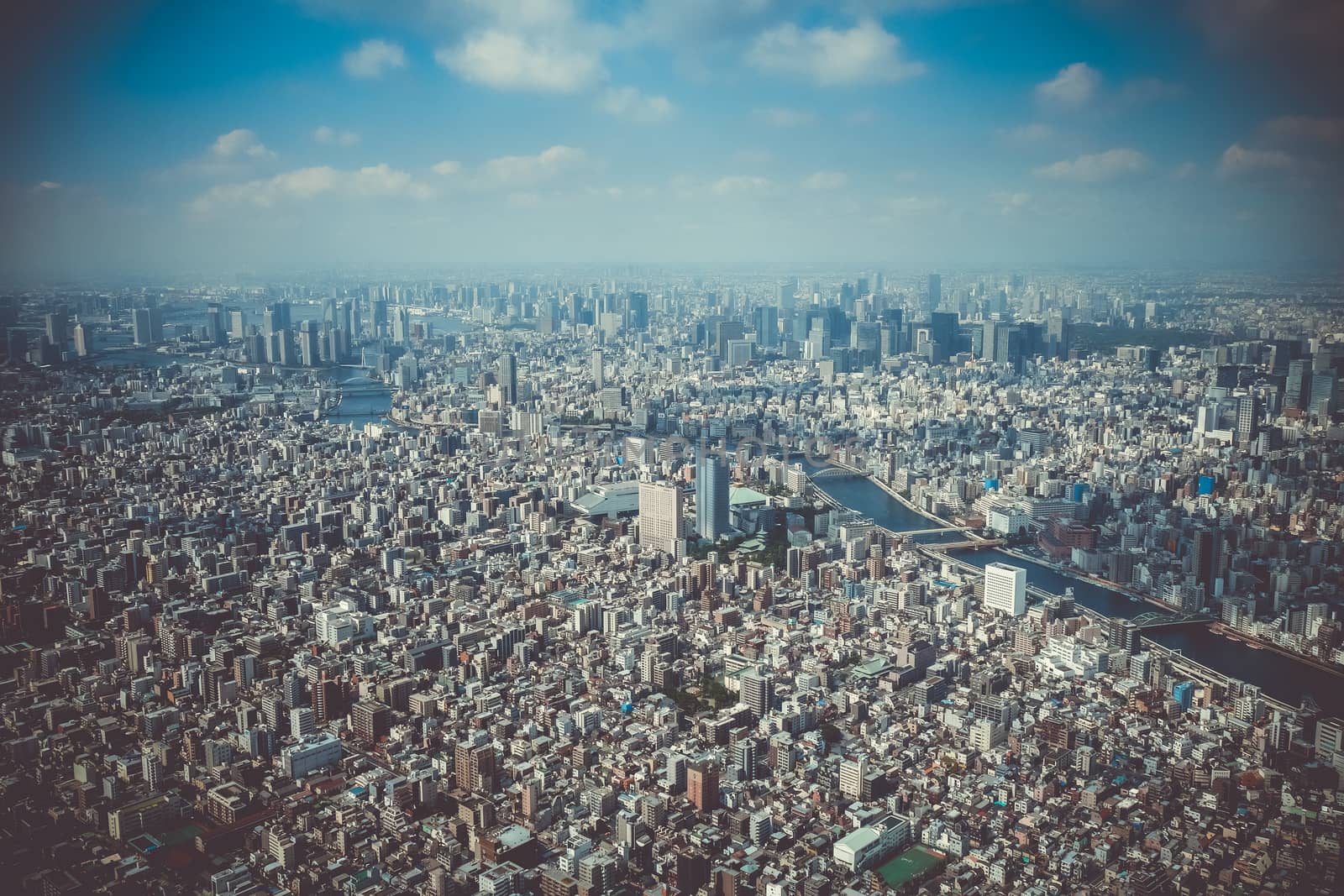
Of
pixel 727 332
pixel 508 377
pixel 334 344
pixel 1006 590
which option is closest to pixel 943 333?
pixel 727 332

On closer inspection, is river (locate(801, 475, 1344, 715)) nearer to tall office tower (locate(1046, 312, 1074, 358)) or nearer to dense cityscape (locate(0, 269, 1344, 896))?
dense cityscape (locate(0, 269, 1344, 896))

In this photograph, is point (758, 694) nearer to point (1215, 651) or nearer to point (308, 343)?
point (1215, 651)

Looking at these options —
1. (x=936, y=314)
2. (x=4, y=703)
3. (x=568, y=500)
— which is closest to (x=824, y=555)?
(x=568, y=500)

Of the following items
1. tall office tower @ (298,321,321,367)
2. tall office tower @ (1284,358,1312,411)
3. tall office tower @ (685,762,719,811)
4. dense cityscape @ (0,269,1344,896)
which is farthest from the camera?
tall office tower @ (298,321,321,367)

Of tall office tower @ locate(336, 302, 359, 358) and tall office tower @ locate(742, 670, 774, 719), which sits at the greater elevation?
tall office tower @ locate(336, 302, 359, 358)

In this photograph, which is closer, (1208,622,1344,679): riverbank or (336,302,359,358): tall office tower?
(1208,622,1344,679): riverbank

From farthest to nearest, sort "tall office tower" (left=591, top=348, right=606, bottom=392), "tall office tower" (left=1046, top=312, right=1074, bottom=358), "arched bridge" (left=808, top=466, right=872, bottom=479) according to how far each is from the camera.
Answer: "tall office tower" (left=591, top=348, right=606, bottom=392) < "tall office tower" (left=1046, top=312, right=1074, bottom=358) < "arched bridge" (left=808, top=466, right=872, bottom=479)

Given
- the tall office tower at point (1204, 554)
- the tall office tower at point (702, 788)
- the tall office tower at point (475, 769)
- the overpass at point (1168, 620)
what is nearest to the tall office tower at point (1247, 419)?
the tall office tower at point (1204, 554)

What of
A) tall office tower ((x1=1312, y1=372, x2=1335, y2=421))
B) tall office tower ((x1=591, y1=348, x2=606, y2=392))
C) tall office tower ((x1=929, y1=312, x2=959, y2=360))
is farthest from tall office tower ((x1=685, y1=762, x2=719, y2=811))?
tall office tower ((x1=929, y1=312, x2=959, y2=360))
